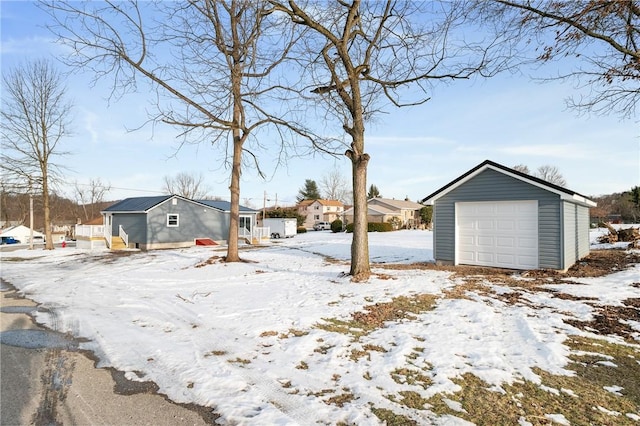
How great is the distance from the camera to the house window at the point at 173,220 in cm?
2482

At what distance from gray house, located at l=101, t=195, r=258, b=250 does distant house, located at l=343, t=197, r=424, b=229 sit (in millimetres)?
23086

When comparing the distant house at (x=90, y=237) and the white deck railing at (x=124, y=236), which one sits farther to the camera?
the white deck railing at (x=124, y=236)

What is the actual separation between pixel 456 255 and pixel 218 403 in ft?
35.4

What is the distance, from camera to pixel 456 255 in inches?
493

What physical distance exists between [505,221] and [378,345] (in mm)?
8643

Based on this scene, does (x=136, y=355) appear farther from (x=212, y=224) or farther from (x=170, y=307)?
(x=212, y=224)

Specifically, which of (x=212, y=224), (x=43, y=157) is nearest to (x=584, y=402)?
(x=212, y=224)

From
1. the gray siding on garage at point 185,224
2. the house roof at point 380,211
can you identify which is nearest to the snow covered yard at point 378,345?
the gray siding on garage at point 185,224

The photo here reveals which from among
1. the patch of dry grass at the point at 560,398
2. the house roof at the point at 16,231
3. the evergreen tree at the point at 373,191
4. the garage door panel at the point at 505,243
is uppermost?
the evergreen tree at the point at 373,191

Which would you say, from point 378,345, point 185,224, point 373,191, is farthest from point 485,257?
point 373,191

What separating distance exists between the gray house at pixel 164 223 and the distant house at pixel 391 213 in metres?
23.1

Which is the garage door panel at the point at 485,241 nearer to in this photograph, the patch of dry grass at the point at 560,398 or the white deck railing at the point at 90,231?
the patch of dry grass at the point at 560,398

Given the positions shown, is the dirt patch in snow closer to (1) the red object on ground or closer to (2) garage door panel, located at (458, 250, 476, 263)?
(2) garage door panel, located at (458, 250, 476, 263)

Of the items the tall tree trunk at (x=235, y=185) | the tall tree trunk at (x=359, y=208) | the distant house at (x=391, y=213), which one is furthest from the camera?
the distant house at (x=391, y=213)
